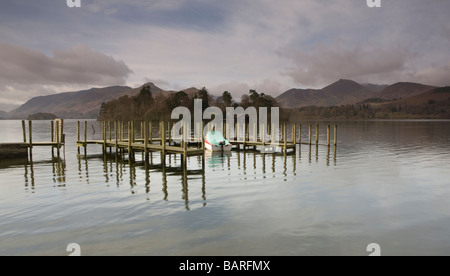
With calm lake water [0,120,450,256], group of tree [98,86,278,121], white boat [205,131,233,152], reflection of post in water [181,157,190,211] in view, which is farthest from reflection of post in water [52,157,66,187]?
group of tree [98,86,278,121]

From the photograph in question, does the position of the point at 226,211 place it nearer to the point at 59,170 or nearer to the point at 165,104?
the point at 59,170

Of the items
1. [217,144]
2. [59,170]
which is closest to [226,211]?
[59,170]

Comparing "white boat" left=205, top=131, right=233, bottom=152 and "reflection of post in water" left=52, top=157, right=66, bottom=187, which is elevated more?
"white boat" left=205, top=131, right=233, bottom=152

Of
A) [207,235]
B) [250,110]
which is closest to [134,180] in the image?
[207,235]

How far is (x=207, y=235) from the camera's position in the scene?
35.0 feet

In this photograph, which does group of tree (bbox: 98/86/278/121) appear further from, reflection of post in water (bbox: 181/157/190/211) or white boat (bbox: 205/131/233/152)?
reflection of post in water (bbox: 181/157/190/211)

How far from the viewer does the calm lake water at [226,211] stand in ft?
32.8

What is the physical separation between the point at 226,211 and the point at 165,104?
122 metres

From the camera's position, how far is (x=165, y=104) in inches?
5153

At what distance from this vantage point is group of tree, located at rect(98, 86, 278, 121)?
408ft

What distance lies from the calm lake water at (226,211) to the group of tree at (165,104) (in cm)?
9466

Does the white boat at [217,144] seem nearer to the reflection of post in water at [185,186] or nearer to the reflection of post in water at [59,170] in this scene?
the reflection of post in water at [185,186]

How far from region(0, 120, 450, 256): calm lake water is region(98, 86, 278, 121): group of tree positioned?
3727 inches
